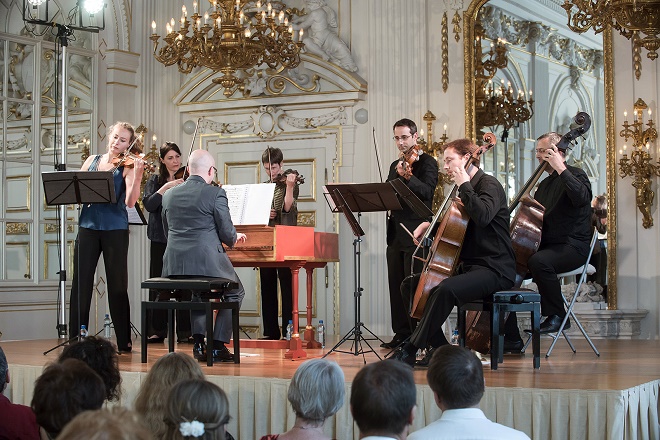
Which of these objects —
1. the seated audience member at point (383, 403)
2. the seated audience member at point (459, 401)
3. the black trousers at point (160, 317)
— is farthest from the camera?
the black trousers at point (160, 317)

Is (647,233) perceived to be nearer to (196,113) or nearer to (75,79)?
(196,113)

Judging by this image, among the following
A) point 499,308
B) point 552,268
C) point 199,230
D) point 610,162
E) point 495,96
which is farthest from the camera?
point 495,96

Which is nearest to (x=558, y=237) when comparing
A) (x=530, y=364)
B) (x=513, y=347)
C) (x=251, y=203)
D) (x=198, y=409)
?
(x=513, y=347)

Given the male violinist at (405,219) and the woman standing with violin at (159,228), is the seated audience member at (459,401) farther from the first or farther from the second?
the woman standing with violin at (159,228)

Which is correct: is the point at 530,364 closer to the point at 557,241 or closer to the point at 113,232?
the point at 557,241

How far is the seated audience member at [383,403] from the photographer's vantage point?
2912mm

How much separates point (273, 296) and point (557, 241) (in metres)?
2.66

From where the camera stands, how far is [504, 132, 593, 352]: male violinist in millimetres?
6770

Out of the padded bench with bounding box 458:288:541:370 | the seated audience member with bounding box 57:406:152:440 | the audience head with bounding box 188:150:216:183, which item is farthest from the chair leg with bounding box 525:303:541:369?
the seated audience member with bounding box 57:406:152:440


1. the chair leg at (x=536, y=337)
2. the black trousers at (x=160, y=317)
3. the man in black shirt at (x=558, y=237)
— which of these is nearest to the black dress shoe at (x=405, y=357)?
the chair leg at (x=536, y=337)

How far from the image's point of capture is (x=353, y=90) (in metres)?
9.71

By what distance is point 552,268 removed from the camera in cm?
679

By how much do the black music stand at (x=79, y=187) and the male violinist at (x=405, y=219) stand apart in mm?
2044

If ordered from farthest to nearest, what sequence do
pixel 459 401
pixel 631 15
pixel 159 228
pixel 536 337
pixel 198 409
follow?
pixel 159 228 → pixel 631 15 → pixel 536 337 → pixel 459 401 → pixel 198 409
